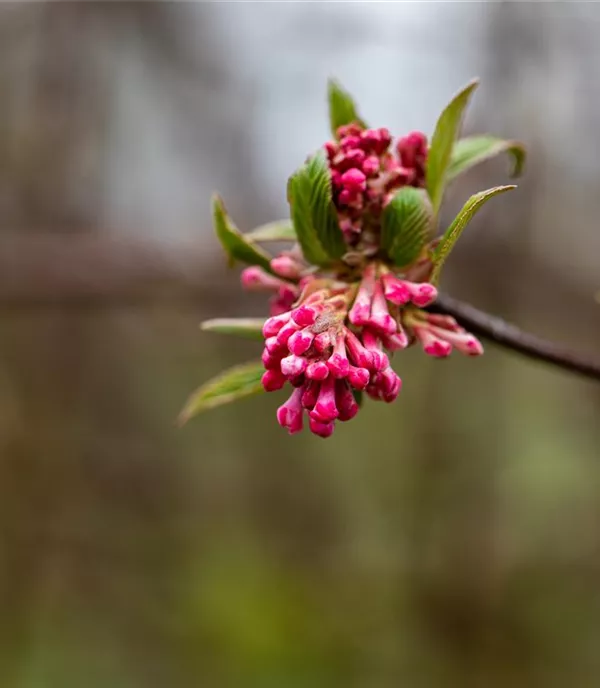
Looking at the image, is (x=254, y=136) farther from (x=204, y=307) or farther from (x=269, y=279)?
(x=269, y=279)

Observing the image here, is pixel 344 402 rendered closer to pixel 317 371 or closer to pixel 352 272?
pixel 317 371

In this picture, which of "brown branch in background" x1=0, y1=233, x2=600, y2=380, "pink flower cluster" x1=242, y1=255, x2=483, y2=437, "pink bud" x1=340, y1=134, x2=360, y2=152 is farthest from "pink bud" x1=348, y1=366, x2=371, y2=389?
"brown branch in background" x1=0, y1=233, x2=600, y2=380

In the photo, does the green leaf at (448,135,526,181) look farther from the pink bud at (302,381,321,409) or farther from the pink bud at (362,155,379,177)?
the pink bud at (302,381,321,409)

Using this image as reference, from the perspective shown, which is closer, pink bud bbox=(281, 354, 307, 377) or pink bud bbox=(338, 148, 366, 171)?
pink bud bbox=(281, 354, 307, 377)

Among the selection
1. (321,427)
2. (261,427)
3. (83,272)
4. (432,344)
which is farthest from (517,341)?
(261,427)

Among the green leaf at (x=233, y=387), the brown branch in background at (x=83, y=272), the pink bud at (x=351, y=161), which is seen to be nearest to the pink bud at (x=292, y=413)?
the green leaf at (x=233, y=387)

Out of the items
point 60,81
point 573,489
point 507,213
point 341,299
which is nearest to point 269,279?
point 341,299

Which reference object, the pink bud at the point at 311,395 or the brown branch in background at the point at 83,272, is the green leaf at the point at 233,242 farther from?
the brown branch in background at the point at 83,272

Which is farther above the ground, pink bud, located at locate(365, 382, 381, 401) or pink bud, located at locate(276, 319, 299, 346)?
pink bud, located at locate(276, 319, 299, 346)
